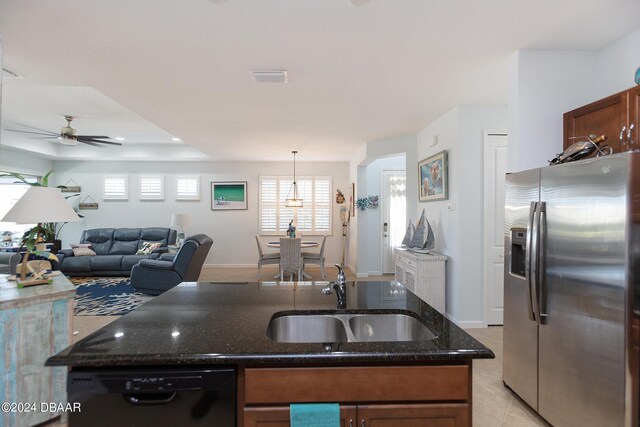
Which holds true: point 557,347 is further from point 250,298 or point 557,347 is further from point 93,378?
point 93,378

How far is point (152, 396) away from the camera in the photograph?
96 centimetres

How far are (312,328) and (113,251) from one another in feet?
21.0

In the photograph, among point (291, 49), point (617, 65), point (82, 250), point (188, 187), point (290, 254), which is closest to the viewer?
point (617, 65)

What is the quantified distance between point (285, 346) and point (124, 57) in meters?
2.58

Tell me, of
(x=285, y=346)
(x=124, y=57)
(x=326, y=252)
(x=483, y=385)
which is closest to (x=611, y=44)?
(x=483, y=385)

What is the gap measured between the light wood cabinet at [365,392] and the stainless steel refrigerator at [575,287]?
1.02 m

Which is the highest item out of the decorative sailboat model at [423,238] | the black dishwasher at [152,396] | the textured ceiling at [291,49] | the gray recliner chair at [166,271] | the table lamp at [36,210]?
the textured ceiling at [291,49]

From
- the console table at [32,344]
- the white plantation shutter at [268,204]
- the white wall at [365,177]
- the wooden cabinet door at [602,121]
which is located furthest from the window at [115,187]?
the wooden cabinet door at [602,121]

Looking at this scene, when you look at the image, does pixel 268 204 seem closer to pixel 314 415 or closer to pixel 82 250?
pixel 82 250

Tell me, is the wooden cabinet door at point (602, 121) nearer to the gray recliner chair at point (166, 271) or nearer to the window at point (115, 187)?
the gray recliner chair at point (166, 271)

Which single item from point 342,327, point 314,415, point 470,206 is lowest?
point 314,415

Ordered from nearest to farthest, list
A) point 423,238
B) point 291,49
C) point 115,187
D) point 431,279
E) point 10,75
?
point 291,49
point 10,75
point 431,279
point 423,238
point 115,187

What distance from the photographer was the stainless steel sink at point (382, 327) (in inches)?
56.7

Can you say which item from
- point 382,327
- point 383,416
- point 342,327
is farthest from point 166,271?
point 383,416
